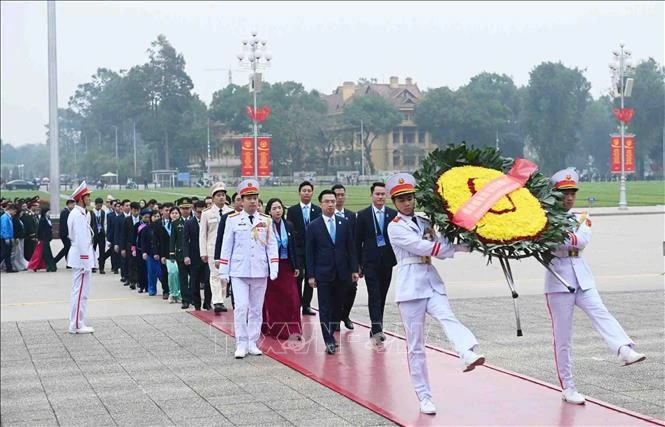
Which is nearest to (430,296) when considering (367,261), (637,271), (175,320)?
(367,261)

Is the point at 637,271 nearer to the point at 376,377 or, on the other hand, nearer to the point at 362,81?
the point at 376,377

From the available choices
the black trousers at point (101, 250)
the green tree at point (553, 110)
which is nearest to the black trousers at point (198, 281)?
the black trousers at point (101, 250)

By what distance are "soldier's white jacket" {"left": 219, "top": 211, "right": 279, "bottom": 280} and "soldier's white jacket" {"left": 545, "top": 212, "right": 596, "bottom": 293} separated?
10.7 ft

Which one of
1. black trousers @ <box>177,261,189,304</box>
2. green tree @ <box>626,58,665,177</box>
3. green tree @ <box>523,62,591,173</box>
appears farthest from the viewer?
green tree @ <box>523,62,591,173</box>

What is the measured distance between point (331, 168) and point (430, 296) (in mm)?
47846

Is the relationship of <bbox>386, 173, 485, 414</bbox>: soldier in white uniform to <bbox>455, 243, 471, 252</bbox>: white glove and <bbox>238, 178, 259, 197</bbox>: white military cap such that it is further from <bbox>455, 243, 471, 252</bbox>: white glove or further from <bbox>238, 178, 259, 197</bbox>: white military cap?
<bbox>238, 178, 259, 197</bbox>: white military cap

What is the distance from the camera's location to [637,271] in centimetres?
1633

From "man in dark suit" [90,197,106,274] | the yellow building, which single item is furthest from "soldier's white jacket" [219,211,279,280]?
the yellow building

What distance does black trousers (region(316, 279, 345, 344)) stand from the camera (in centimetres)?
888

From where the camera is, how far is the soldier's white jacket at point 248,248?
8.88 metres

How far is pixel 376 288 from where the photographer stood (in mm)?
9234

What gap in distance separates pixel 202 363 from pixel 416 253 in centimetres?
298

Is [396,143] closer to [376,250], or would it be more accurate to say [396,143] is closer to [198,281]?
[198,281]

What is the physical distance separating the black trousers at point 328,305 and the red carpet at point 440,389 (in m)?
0.22
